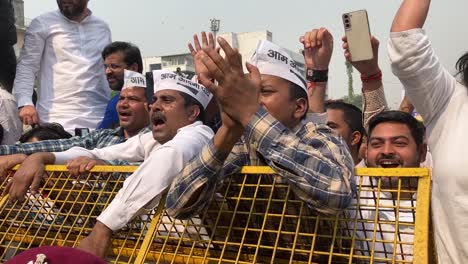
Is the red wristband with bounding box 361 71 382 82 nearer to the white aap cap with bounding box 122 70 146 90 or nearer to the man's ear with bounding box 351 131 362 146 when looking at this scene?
the man's ear with bounding box 351 131 362 146

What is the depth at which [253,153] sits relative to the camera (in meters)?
1.99

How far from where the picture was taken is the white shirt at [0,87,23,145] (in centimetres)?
396

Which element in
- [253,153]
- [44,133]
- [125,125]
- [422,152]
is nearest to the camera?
[253,153]

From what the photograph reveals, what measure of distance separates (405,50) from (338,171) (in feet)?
1.58

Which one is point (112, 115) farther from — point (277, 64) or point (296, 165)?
point (296, 165)

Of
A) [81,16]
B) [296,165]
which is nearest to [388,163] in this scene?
[296,165]

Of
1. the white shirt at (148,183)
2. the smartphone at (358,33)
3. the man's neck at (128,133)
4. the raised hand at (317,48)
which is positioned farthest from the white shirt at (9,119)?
the smartphone at (358,33)

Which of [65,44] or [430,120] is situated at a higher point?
[430,120]

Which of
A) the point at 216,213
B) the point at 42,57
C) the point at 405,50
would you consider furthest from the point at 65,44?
the point at 405,50

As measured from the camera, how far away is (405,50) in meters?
1.77

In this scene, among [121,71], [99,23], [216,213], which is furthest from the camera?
[99,23]

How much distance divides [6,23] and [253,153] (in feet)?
10.0

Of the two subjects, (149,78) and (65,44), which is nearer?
(149,78)

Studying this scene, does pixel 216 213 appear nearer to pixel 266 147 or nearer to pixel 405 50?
pixel 266 147
